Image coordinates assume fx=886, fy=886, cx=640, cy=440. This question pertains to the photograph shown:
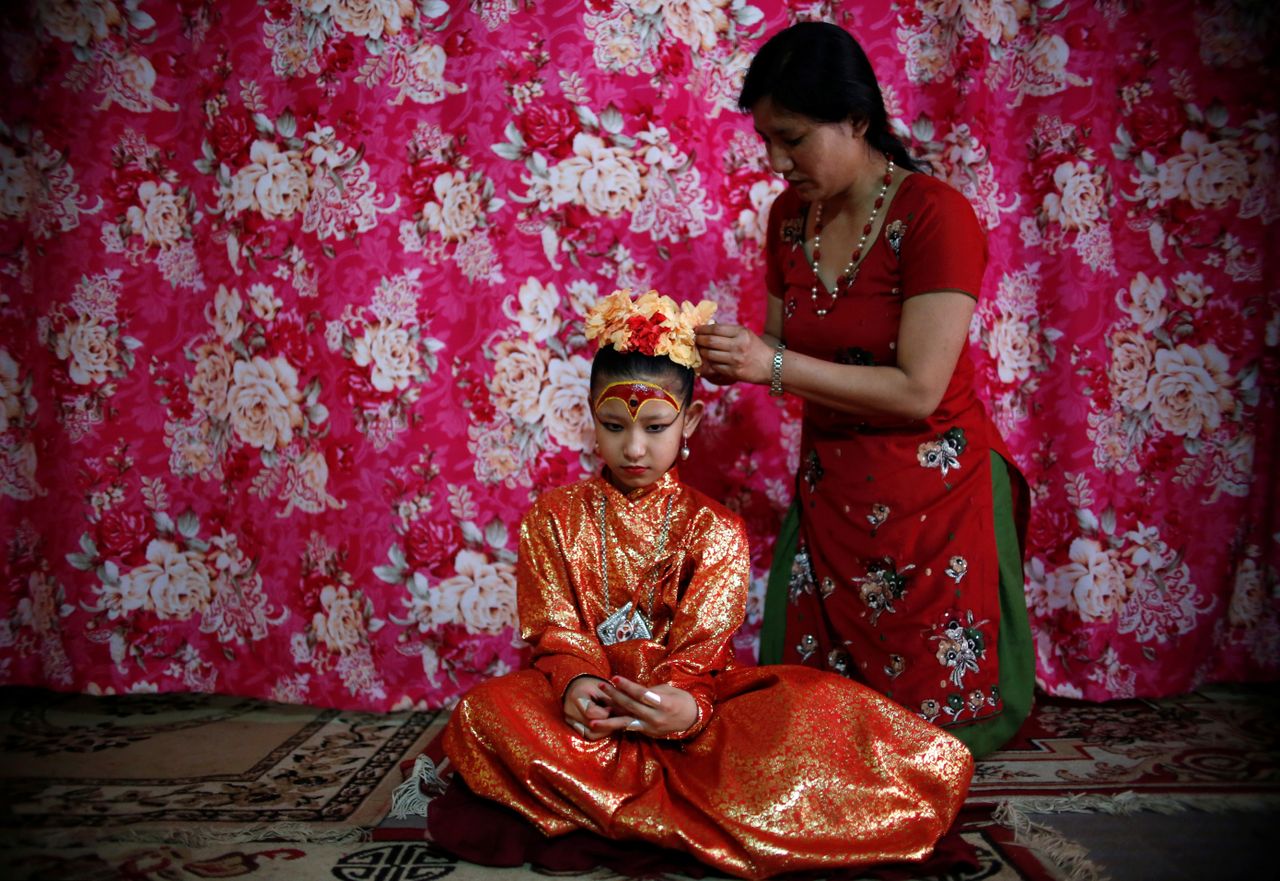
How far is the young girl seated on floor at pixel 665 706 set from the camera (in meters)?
1.38

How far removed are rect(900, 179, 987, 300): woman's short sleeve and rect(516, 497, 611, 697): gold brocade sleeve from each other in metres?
0.82

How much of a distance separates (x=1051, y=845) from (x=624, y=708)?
0.72 meters

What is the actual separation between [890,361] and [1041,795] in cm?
85

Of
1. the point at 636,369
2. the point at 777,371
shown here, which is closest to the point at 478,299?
the point at 636,369

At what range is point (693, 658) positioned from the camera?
1.56 metres

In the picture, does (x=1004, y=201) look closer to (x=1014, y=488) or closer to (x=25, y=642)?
(x=1014, y=488)

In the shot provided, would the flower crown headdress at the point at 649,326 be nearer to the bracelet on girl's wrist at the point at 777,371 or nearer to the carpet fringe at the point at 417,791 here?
the bracelet on girl's wrist at the point at 777,371

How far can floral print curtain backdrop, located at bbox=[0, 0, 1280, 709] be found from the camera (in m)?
2.08

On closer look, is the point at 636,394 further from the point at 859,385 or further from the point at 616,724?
the point at 616,724

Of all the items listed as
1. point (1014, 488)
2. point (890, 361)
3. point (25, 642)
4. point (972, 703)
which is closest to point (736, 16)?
point (890, 361)

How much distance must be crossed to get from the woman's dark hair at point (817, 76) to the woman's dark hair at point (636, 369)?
0.53 meters

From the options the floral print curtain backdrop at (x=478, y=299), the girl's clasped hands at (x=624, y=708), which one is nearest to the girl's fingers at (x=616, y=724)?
the girl's clasped hands at (x=624, y=708)

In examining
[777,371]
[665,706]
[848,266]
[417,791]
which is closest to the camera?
[665,706]

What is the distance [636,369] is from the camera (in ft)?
5.27
